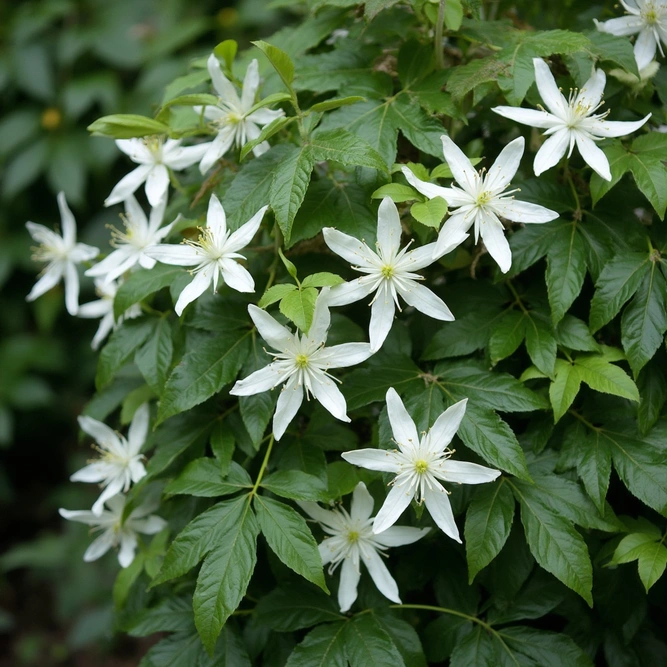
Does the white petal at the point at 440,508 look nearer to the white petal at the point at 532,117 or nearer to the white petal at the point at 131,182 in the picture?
the white petal at the point at 532,117

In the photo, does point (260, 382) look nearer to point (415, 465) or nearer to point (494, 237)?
point (415, 465)

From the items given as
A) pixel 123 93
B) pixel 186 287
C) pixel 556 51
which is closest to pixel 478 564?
pixel 186 287

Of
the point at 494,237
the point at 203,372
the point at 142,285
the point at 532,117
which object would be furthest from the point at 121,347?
the point at 532,117

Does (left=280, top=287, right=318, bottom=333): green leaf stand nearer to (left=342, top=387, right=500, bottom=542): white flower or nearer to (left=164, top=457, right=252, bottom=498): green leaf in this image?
(left=342, top=387, right=500, bottom=542): white flower

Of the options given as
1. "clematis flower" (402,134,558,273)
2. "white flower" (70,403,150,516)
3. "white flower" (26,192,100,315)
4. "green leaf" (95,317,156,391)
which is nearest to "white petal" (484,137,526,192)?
"clematis flower" (402,134,558,273)

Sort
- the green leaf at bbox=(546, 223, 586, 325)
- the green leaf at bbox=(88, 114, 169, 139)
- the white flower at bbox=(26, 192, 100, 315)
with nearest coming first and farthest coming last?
the green leaf at bbox=(546, 223, 586, 325) < the green leaf at bbox=(88, 114, 169, 139) < the white flower at bbox=(26, 192, 100, 315)
